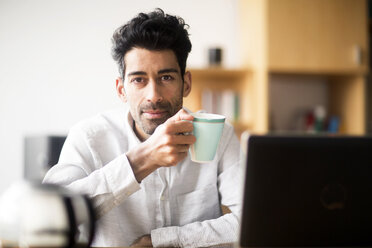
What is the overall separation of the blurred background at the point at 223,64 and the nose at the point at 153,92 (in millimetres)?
667

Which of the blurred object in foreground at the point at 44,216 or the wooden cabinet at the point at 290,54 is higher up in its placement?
the wooden cabinet at the point at 290,54

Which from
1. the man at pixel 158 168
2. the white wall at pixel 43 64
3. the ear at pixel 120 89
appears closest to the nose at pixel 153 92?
the man at pixel 158 168

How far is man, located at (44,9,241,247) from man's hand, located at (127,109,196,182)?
218 mm

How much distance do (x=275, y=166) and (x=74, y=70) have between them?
195 cm

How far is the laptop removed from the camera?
69 centimetres

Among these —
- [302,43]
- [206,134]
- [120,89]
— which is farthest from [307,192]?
[302,43]

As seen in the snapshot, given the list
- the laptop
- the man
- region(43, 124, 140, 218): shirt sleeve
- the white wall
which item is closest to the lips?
the man

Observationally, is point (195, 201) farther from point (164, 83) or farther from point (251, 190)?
point (251, 190)

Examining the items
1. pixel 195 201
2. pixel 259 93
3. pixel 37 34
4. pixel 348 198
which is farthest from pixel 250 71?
pixel 348 198

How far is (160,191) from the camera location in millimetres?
1219

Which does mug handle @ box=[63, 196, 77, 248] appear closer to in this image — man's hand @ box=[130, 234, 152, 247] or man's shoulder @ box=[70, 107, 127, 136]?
man's hand @ box=[130, 234, 152, 247]

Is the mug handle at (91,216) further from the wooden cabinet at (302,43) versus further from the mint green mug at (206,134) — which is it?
the wooden cabinet at (302,43)

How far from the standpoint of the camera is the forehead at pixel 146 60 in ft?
3.87

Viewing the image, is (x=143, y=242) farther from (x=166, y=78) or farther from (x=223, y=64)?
(x=223, y=64)
